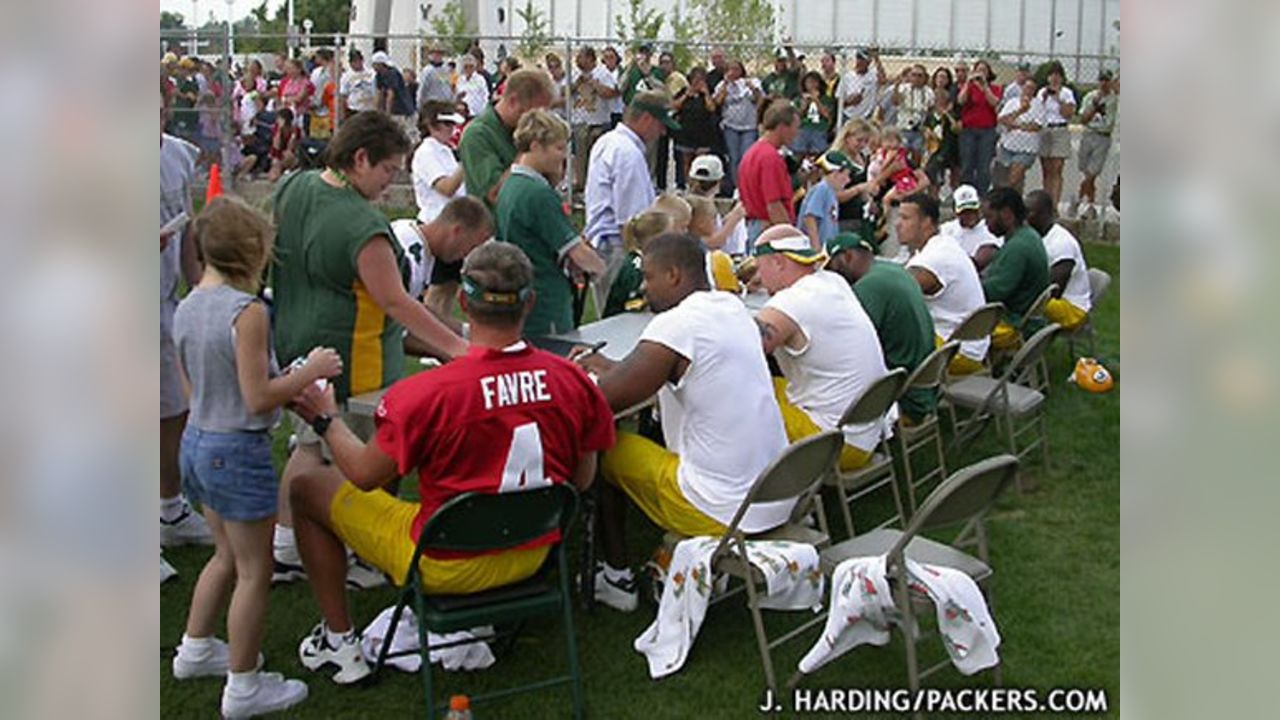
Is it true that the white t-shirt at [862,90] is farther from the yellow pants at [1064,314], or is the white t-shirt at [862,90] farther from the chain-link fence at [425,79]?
the yellow pants at [1064,314]

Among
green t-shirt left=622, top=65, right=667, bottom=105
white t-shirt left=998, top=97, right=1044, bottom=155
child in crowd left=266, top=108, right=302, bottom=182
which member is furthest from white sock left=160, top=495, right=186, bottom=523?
child in crowd left=266, top=108, right=302, bottom=182

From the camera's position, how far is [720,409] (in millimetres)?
4812

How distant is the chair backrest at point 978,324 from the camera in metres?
6.99

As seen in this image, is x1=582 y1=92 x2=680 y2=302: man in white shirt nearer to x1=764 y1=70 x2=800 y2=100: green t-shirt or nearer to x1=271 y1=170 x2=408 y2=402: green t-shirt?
x1=271 y1=170 x2=408 y2=402: green t-shirt

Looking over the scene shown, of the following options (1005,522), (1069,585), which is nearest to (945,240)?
(1005,522)

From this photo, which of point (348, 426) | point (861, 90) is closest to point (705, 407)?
point (348, 426)

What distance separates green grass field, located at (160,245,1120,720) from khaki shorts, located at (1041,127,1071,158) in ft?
32.8

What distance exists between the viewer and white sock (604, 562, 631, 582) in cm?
527

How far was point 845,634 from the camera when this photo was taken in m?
4.32

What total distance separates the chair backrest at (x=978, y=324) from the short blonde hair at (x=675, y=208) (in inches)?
61.4

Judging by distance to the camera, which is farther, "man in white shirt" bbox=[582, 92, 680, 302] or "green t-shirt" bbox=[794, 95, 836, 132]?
"green t-shirt" bbox=[794, 95, 836, 132]

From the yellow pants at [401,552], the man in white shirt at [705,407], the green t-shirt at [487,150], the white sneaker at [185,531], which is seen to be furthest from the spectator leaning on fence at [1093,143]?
the yellow pants at [401,552]

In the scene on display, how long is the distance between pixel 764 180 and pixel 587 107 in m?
8.27
